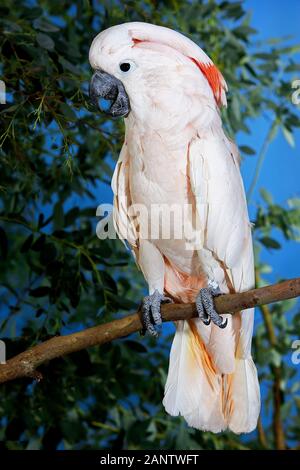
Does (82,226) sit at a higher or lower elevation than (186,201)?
higher

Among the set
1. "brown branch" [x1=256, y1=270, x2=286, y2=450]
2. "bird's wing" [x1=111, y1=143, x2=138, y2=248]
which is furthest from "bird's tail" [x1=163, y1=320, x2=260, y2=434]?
"brown branch" [x1=256, y1=270, x2=286, y2=450]

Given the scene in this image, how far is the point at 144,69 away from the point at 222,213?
0.98 feet

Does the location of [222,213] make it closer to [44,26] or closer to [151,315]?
[151,315]

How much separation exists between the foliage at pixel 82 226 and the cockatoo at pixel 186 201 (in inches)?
6.8

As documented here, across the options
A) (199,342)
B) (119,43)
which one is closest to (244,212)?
(199,342)

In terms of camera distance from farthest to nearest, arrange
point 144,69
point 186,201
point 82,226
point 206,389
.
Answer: point 82,226, point 206,389, point 186,201, point 144,69

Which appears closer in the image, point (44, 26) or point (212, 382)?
point (212, 382)

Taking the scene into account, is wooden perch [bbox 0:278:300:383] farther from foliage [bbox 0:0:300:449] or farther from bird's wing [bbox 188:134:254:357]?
foliage [bbox 0:0:300:449]

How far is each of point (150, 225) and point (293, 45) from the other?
3.62 feet

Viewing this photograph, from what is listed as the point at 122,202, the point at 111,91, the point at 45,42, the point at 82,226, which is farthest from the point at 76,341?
the point at 82,226

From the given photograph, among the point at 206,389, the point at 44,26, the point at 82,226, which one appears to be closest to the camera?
the point at 206,389

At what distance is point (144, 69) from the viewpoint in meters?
1.22

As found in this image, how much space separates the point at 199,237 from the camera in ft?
4.41
